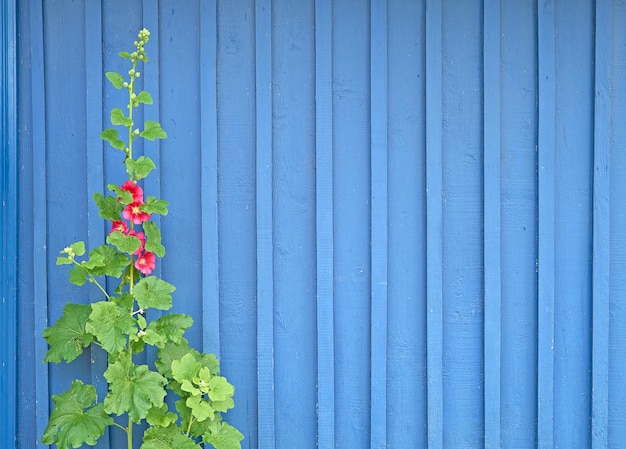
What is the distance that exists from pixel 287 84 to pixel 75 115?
715mm

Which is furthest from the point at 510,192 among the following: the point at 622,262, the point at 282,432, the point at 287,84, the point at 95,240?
the point at 95,240

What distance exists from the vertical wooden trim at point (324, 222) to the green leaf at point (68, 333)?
0.76 metres

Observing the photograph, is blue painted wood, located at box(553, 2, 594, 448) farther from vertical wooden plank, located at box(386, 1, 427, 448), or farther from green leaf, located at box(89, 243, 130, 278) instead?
green leaf, located at box(89, 243, 130, 278)

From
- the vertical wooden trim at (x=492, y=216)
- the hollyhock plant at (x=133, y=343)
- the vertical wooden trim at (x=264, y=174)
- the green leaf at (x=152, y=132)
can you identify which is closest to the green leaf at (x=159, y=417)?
the hollyhock plant at (x=133, y=343)

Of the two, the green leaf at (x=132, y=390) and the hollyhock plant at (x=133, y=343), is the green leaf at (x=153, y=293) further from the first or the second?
the green leaf at (x=132, y=390)

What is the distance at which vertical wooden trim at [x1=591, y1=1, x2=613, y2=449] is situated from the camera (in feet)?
8.52

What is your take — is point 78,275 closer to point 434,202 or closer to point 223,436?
point 223,436

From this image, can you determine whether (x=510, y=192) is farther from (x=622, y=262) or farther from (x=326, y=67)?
(x=326, y=67)

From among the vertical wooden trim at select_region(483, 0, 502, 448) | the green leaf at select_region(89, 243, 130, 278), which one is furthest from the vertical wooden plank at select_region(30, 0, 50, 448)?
the vertical wooden trim at select_region(483, 0, 502, 448)

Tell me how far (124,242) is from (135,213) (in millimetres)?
102

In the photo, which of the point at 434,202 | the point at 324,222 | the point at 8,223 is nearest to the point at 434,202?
the point at 434,202

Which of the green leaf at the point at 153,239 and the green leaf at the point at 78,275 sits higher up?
the green leaf at the point at 153,239

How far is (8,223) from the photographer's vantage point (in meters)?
2.54

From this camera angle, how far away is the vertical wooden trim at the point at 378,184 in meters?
2.59
